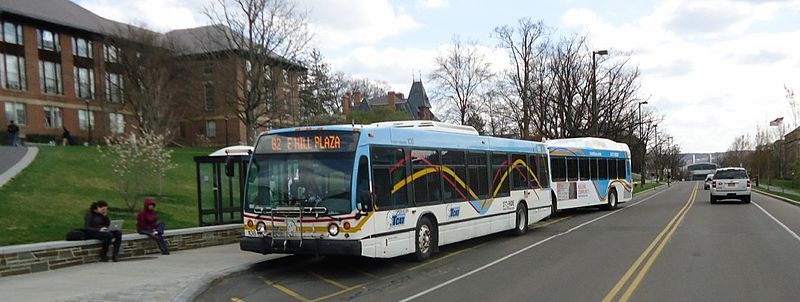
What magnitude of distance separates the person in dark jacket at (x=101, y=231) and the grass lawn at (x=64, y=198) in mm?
2213

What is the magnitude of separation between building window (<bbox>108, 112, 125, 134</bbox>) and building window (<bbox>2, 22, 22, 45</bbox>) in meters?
9.78

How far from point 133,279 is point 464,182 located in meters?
7.19

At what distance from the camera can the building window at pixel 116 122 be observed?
56.1 metres

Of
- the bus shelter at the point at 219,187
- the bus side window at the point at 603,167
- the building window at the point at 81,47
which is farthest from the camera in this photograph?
the building window at the point at 81,47

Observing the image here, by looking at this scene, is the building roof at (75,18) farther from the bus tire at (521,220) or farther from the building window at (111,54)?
the bus tire at (521,220)

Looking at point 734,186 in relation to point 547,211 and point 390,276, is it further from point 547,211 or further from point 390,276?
point 390,276

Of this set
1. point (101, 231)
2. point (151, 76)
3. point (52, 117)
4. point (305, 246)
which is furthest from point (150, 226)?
point (52, 117)

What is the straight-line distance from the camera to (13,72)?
51.0m

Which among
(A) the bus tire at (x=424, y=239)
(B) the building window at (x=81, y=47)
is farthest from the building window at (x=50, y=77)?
(A) the bus tire at (x=424, y=239)

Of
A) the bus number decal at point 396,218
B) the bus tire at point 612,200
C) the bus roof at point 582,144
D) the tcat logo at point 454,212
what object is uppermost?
the bus roof at point 582,144

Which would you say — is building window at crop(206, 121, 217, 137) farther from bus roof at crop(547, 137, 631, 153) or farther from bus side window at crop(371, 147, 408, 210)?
bus side window at crop(371, 147, 408, 210)

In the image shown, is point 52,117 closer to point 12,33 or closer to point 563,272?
point 12,33

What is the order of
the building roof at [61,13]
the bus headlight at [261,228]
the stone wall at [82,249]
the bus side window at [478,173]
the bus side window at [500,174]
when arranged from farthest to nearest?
the building roof at [61,13]
the bus side window at [500,174]
the bus side window at [478,173]
the bus headlight at [261,228]
the stone wall at [82,249]

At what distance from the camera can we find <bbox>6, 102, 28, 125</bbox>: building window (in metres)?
49.8
